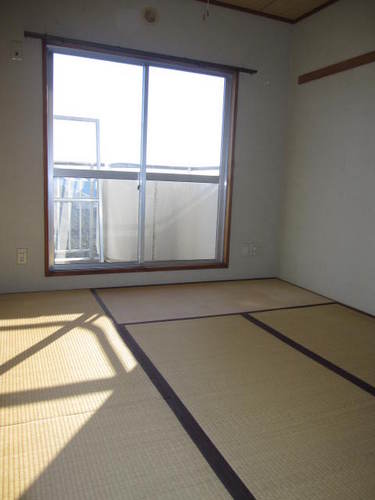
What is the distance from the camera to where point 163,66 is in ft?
12.3

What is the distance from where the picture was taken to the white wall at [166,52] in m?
3.24

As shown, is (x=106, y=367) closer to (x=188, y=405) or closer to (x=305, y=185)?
(x=188, y=405)

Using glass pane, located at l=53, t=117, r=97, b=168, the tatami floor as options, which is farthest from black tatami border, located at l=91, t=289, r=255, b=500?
glass pane, located at l=53, t=117, r=97, b=168

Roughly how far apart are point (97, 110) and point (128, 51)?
554mm

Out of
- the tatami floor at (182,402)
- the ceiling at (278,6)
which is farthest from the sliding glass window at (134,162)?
the tatami floor at (182,402)

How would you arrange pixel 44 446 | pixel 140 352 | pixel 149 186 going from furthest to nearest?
pixel 149 186, pixel 140 352, pixel 44 446

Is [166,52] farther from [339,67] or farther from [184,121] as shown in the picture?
[339,67]

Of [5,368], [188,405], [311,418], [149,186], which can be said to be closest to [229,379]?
[188,405]

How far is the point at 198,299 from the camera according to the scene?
3543mm

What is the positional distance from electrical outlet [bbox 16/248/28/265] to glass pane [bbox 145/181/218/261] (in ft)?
3.63

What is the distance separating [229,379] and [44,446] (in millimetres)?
957

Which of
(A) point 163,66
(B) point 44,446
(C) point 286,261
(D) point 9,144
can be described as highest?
(A) point 163,66

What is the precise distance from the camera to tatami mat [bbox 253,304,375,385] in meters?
2.42

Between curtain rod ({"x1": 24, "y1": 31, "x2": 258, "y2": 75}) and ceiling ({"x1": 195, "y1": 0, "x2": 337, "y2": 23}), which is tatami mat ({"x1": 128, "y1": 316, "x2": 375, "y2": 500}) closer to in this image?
curtain rod ({"x1": 24, "y1": 31, "x2": 258, "y2": 75})
